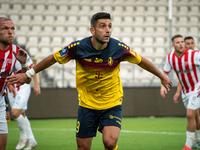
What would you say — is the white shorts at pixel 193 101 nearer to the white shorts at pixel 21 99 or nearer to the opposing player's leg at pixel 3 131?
the white shorts at pixel 21 99

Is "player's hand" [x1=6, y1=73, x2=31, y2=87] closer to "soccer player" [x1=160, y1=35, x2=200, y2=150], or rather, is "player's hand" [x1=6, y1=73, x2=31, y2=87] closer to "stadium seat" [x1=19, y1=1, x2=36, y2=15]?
"soccer player" [x1=160, y1=35, x2=200, y2=150]

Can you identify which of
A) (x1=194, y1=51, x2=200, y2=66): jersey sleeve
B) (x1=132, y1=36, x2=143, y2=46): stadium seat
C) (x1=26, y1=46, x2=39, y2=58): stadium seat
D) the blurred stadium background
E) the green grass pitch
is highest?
the blurred stadium background

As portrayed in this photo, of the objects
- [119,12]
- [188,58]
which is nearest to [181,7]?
[119,12]

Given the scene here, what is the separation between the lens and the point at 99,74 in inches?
166

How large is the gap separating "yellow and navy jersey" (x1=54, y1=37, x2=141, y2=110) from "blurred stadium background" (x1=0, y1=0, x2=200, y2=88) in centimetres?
1142

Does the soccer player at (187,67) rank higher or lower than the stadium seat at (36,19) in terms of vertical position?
lower

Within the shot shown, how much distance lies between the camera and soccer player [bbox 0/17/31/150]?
420cm

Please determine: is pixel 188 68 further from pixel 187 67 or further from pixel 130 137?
pixel 130 137

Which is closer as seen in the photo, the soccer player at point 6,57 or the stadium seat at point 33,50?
the soccer player at point 6,57

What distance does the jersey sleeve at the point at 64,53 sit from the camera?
158 inches

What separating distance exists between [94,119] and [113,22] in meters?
13.4

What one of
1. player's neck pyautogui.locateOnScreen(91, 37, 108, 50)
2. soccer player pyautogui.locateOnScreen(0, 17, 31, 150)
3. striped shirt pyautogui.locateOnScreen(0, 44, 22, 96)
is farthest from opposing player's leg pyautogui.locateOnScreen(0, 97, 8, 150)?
player's neck pyautogui.locateOnScreen(91, 37, 108, 50)

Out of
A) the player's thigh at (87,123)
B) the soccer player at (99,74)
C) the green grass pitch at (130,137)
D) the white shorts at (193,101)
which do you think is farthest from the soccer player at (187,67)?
the player's thigh at (87,123)

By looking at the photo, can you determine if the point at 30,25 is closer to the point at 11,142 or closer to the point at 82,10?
the point at 82,10
